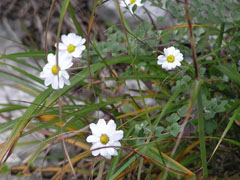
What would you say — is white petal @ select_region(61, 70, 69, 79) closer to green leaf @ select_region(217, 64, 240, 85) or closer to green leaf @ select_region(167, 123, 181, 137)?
green leaf @ select_region(167, 123, 181, 137)

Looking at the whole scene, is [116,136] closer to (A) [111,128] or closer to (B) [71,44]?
(A) [111,128]

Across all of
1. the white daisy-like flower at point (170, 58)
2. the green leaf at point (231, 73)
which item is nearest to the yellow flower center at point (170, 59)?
the white daisy-like flower at point (170, 58)

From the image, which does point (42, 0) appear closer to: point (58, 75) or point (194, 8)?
point (194, 8)

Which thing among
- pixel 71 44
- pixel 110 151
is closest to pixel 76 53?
pixel 71 44

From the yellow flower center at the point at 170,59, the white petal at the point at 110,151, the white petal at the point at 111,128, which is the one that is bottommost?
the white petal at the point at 110,151

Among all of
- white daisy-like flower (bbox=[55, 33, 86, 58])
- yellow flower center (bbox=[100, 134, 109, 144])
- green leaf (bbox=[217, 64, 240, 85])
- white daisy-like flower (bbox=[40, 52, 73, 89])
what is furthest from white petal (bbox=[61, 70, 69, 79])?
green leaf (bbox=[217, 64, 240, 85])

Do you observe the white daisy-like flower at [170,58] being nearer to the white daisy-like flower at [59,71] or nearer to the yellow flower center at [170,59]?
the yellow flower center at [170,59]
